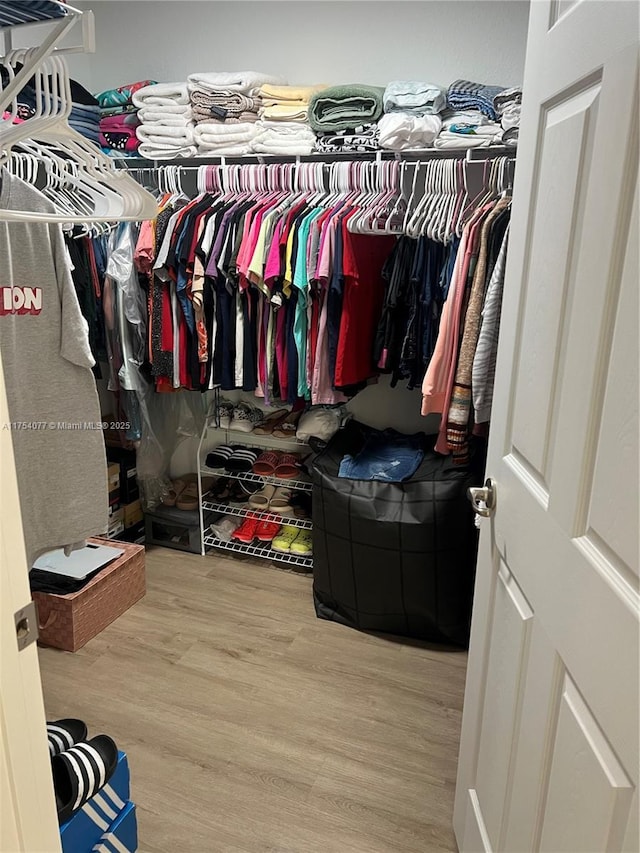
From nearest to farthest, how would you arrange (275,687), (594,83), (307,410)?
(594,83)
(275,687)
(307,410)

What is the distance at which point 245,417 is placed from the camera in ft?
10.0

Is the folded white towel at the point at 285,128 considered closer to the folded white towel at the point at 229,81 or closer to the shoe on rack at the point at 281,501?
the folded white towel at the point at 229,81

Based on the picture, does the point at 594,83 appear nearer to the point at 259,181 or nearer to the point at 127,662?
the point at 259,181

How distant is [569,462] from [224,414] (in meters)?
2.28

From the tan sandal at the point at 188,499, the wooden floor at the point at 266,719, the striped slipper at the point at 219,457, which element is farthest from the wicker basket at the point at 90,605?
the striped slipper at the point at 219,457

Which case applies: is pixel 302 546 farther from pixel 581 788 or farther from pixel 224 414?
pixel 581 788

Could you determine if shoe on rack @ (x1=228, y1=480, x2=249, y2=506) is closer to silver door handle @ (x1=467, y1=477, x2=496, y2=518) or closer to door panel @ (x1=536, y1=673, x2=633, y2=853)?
silver door handle @ (x1=467, y1=477, x2=496, y2=518)

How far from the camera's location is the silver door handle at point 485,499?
1385 mm

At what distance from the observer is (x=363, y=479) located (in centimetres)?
248

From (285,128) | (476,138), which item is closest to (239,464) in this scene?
(285,128)

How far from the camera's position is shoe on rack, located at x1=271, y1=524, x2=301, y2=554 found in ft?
9.80

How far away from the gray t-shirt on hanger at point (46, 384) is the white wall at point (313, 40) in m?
1.91

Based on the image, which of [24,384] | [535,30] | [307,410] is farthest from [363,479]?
[535,30]

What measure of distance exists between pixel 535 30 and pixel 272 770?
77.7 inches
